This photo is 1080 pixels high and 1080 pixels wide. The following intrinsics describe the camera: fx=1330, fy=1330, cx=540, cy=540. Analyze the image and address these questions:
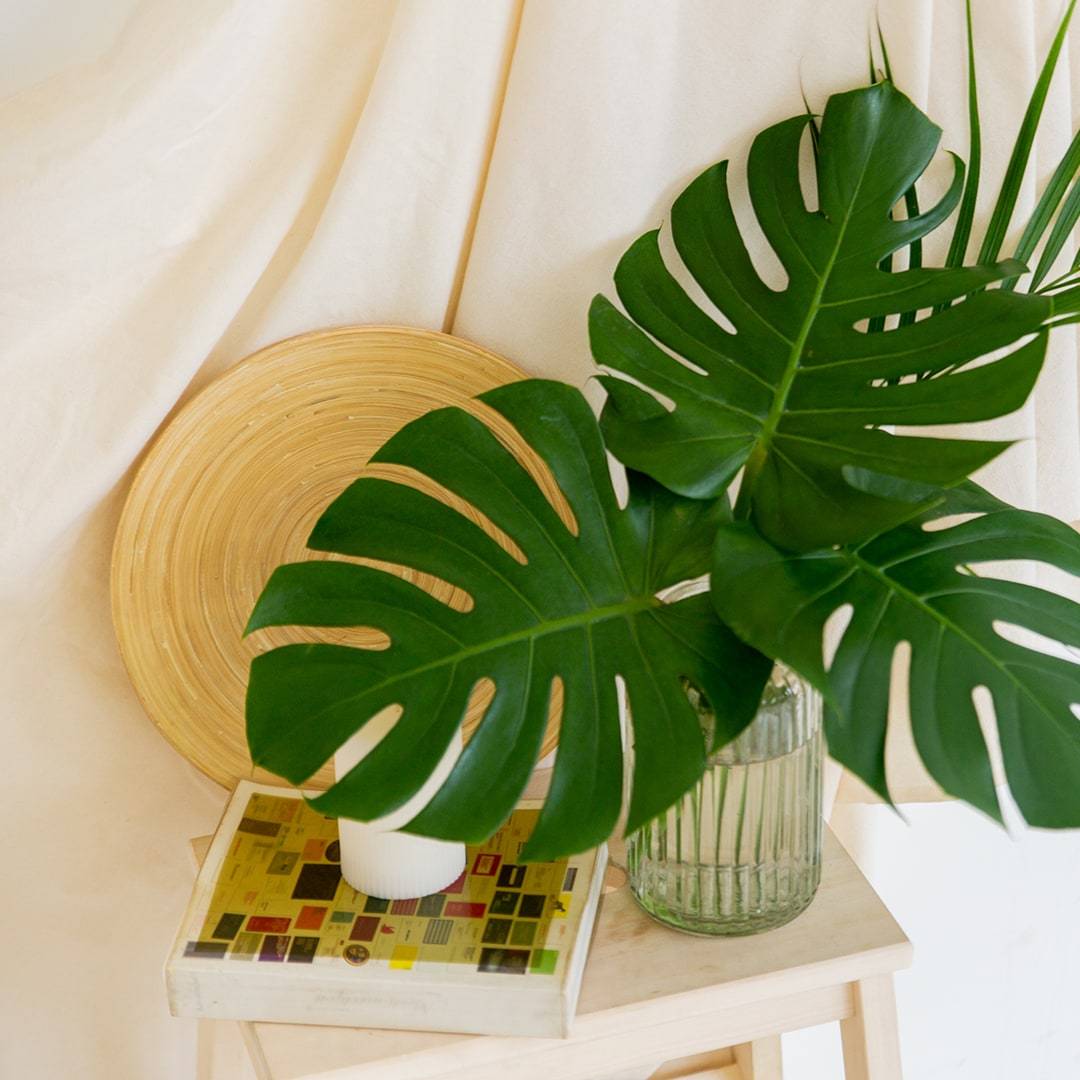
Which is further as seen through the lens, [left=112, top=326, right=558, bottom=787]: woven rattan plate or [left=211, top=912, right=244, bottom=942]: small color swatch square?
[left=112, top=326, right=558, bottom=787]: woven rattan plate

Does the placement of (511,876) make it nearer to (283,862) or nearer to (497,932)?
(497,932)

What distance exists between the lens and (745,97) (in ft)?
3.20

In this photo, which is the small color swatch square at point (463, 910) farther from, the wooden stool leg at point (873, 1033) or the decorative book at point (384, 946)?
the wooden stool leg at point (873, 1033)

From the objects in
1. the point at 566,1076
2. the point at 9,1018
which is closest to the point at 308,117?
the point at 566,1076

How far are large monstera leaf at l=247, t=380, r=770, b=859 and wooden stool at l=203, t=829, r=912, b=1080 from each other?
0.22 metres

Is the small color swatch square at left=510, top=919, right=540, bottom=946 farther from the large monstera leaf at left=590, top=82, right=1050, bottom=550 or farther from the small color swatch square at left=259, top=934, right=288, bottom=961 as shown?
the large monstera leaf at left=590, top=82, right=1050, bottom=550

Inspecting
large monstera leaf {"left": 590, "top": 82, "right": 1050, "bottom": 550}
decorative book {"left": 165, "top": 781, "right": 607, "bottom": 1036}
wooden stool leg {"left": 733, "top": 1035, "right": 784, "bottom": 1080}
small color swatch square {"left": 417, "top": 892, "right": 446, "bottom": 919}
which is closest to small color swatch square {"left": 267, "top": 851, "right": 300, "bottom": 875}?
decorative book {"left": 165, "top": 781, "right": 607, "bottom": 1036}

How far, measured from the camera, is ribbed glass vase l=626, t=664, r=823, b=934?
0.85 metres

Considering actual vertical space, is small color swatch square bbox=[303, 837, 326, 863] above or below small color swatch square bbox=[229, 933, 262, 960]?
above

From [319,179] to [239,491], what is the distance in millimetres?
239

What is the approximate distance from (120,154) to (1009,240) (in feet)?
2.16

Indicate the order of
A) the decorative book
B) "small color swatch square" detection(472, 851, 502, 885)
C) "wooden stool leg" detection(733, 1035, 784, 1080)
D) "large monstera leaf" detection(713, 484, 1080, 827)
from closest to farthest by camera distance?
"large monstera leaf" detection(713, 484, 1080, 827) < the decorative book < "small color swatch square" detection(472, 851, 502, 885) < "wooden stool leg" detection(733, 1035, 784, 1080)

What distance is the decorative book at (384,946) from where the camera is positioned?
2.71 ft

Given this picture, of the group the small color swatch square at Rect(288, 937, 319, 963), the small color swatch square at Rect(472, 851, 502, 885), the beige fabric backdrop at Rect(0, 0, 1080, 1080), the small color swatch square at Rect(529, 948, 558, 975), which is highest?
the beige fabric backdrop at Rect(0, 0, 1080, 1080)
